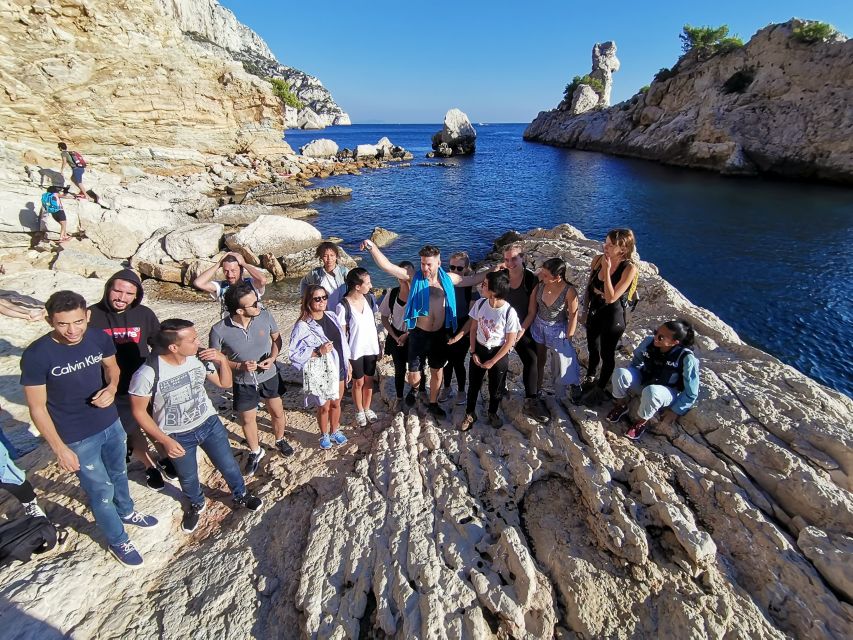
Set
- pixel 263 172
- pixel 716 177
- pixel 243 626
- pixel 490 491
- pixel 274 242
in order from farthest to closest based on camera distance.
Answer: pixel 716 177, pixel 263 172, pixel 274 242, pixel 490 491, pixel 243 626

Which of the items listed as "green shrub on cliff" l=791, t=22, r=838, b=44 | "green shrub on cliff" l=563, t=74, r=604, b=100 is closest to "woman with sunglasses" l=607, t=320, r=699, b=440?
"green shrub on cliff" l=791, t=22, r=838, b=44

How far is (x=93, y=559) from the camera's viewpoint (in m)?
3.72

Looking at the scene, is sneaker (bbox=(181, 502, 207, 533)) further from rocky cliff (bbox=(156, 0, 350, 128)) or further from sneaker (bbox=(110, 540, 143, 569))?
rocky cliff (bbox=(156, 0, 350, 128))

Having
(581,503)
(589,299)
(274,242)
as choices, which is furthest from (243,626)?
(274,242)

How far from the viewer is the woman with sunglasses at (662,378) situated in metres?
4.27

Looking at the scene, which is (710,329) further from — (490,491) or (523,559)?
(523,559)

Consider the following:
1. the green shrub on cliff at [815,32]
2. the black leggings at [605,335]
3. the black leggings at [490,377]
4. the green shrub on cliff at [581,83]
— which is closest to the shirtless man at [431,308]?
the black leggings at [490,377]

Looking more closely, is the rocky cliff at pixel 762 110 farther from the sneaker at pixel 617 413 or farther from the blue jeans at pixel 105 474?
the blue jeans at pixel 105 474

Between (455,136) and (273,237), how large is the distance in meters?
62.5

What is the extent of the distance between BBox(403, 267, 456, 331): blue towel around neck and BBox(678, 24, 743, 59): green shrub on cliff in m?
62.5

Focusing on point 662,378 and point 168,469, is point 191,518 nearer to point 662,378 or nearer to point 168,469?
point 168,469

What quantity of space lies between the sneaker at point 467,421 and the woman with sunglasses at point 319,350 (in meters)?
1.69

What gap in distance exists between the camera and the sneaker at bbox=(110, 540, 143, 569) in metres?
3.72

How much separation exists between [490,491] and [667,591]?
169cm
